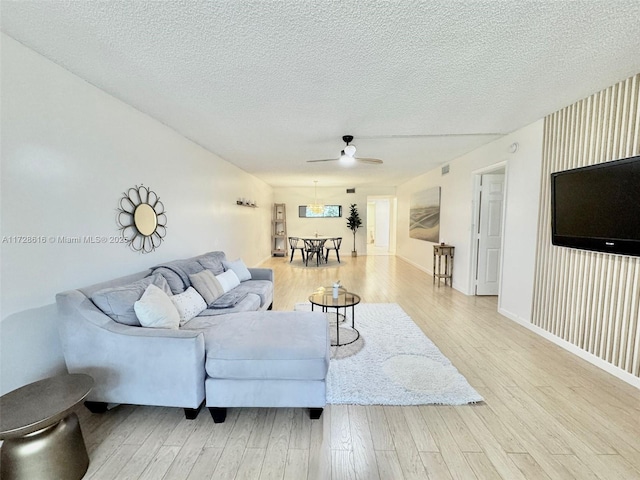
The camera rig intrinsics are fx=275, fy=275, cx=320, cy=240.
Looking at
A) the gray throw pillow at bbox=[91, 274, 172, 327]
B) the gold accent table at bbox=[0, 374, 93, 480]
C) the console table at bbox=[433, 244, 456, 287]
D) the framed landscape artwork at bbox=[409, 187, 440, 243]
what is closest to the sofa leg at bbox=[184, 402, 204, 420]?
the gold accent table at bbox=[0, 374, 93, 480]

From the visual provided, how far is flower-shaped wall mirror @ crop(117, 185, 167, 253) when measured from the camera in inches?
105

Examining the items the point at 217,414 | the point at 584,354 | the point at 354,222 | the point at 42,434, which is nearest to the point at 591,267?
the point at 584,354

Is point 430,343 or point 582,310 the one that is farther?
point 430,343

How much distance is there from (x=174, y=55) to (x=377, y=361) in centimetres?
290

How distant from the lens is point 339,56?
6.17 feet

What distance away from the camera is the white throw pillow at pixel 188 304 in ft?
7.88

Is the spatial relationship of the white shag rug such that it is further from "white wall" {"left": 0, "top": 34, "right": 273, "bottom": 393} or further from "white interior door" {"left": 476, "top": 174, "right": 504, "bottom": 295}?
"white interior door" {"left": 476, "top": 174, "right": 504, "bottom": 295}

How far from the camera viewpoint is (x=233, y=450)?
1630mm

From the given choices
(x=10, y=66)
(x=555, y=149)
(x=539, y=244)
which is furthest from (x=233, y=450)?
(x=555, y=149)

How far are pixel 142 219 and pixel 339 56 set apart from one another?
8.00 ft

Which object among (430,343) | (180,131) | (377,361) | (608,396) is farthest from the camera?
(180,131)

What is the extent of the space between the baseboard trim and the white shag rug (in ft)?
4.36

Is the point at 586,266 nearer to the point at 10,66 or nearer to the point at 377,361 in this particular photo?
the point at 377,361

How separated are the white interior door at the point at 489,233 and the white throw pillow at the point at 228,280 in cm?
397
